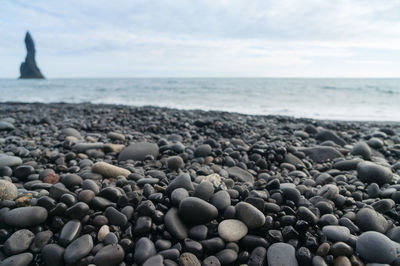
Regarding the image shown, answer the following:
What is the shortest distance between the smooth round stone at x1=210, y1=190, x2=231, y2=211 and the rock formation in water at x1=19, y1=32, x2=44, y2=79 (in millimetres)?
81436

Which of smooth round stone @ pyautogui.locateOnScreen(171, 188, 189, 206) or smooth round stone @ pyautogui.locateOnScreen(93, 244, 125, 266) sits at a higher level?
smooth round stone @ pyautogui.locateOnScreen(171, 188, 189, 206)

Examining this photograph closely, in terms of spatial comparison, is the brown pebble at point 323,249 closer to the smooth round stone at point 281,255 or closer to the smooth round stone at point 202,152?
the smooth round stone at point 281,255

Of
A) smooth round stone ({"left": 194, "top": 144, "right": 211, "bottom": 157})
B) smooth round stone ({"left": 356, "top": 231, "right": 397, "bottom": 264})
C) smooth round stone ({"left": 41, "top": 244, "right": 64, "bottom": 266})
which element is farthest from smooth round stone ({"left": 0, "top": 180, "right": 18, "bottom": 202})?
smooth round stone ({"left": 356, "top": 231, "right": 397, "bottom": 264})

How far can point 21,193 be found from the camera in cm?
216

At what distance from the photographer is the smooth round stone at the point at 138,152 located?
3592 millimetres

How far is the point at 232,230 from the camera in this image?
177cm

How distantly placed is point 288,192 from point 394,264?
0.79 metres

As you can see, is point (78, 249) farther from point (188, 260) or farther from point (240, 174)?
point (240, 174)

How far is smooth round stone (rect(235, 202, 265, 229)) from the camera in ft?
5.98

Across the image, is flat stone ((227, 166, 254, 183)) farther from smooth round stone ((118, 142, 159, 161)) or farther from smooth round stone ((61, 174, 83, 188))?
smooth round stone ((61, 174, 83, 188))

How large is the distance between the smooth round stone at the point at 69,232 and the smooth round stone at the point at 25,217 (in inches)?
7.3

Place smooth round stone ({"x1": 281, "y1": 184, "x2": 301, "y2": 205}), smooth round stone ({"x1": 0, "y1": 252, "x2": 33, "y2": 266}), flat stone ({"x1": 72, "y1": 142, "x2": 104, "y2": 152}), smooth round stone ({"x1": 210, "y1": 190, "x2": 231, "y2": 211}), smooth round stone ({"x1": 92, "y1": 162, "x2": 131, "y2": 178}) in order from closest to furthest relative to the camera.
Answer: smooth round stone ({"x1": 0, "y1": 252, "x2": 33, "y2": 266}) < smooth round stone ({"x1": 210, "y1": 190, "x2": 231, "y2": 211}) < smooth round stone ({"x1": 281, "y1": 184, "x2": 301, "y2": 205}) < smooth round stone ({"x1": 92, "y1": 162, "x2": 131, "y2": 178}) < flat stone ({"x1": 72, "y1": 142, "x2": 104, "y2": 152})

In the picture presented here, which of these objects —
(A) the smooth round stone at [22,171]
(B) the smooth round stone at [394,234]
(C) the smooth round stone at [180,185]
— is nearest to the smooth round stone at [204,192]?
(C) the smooth round stone at [180,185]

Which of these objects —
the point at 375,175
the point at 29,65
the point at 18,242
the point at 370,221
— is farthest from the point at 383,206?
the point at 29,65
